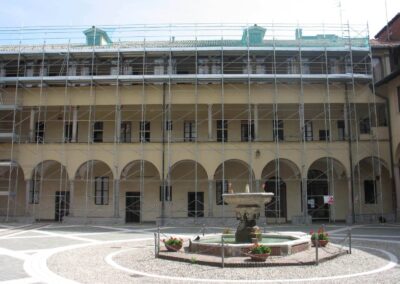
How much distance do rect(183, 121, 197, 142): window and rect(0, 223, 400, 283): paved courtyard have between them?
43.7 feet

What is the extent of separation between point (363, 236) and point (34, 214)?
20.7 meters

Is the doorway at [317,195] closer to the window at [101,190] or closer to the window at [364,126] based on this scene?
the window at [364,126]

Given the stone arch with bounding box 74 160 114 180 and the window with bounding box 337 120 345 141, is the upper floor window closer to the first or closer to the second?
the window with bounding box 337 120 345 141

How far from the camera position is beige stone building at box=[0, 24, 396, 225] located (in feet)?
92.8

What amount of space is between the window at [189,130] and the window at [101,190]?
20.8 feet

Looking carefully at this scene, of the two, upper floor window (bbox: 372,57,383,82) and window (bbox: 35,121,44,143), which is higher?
upper floor window (bbox: 372,57,383,82)

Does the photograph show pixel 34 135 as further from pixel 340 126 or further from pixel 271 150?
pixel 340 126

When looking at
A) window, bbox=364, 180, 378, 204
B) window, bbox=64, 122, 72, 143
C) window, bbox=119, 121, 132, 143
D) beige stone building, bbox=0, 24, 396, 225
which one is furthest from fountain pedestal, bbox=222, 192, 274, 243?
window, bbox=64, 122, 72, 143

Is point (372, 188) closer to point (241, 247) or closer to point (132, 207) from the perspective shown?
point (132, 207)

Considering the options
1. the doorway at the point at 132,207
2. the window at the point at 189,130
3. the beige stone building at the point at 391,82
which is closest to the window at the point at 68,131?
the doorway at the point at 132,207

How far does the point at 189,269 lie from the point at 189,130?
19.7 metres

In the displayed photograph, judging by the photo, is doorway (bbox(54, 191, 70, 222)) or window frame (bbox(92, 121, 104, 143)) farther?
window frame (bbox(92, 121, 104, 143))

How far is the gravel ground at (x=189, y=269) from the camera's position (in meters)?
10.7

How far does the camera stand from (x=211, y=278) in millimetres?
10719
